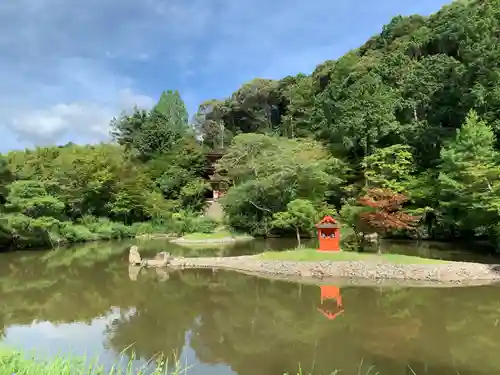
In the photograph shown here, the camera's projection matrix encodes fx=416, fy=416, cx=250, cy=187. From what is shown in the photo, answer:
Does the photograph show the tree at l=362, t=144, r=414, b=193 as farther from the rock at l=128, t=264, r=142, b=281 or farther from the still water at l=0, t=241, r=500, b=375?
the rock at l=128, t=264, r=142, b=281

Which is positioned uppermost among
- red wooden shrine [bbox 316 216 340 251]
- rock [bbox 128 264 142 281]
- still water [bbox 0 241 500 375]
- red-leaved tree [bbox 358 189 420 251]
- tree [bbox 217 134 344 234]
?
tree [bbox 217 134 344 234]

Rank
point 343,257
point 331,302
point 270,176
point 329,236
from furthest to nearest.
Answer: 1. point 270,176
2. point 329,236
3. point 343,257
4. point 331,302

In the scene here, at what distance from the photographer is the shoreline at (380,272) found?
534 inches

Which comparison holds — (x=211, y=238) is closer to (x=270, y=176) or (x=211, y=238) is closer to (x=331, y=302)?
(x=270, y=176)

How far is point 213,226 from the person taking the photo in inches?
1156

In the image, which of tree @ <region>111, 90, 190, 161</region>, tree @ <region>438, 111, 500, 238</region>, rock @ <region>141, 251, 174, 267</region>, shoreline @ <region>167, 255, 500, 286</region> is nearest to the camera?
shoreline @ <region>167, 255, 500, 286</region>

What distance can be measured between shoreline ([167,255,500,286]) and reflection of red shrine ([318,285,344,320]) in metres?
1.14

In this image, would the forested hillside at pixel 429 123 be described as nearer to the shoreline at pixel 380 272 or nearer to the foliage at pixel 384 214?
the foliage at pixel 384 214

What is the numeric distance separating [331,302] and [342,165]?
16.4 metres

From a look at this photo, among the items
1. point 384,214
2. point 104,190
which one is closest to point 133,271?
point 384,214

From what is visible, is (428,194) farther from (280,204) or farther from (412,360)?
(412,360)

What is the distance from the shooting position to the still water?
7633mm

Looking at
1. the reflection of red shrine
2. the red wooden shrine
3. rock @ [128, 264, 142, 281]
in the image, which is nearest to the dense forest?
the red wooden shrine

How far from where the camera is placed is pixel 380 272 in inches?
558
